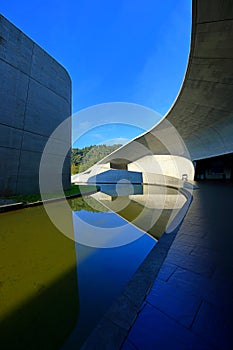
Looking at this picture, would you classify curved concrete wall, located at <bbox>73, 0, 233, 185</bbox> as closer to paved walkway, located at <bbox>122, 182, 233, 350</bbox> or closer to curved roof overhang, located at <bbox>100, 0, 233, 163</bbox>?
curved roof overhang, located at <bbox>100, 0, 233, 163</bbox>

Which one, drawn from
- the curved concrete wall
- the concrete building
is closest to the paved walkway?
the curved concrete wall

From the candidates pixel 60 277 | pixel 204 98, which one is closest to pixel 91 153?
pixel 204 98

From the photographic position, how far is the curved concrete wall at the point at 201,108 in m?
5.34

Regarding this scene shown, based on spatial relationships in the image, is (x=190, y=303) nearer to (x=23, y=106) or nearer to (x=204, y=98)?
(x=23, y=106)

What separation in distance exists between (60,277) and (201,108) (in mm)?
11807

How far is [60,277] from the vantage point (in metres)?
2.30

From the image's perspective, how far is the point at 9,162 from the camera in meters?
7.74

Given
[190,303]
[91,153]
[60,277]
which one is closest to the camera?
[190,303]

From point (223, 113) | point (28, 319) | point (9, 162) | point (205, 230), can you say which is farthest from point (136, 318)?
point (223, 113)

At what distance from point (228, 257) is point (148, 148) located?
19787mm

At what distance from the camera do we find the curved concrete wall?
5340 mm

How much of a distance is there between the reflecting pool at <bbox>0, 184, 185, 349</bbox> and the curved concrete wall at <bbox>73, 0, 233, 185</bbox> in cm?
631

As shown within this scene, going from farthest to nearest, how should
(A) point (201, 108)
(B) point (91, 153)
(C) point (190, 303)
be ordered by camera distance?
(B) point (91, 153), (A) point (201, 108), (C) point (190, 303)

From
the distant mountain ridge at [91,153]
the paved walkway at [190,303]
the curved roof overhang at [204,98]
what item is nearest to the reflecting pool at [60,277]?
the paved walkway at [190,303]
